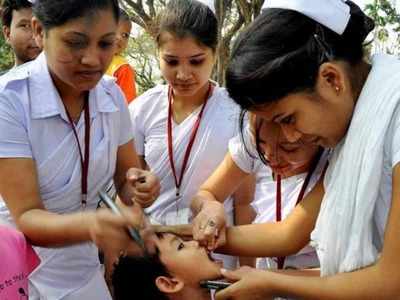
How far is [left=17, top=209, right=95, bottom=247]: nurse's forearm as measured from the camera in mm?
1694

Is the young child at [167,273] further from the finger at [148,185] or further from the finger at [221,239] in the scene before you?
the finger at [148,185]

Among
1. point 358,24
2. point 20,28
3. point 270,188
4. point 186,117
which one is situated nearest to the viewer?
point 358,24

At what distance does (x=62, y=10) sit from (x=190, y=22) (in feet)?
2.64

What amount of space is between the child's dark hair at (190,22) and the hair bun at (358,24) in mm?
1034

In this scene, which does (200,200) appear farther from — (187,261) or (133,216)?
(133,216)

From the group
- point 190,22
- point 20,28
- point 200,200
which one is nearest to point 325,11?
point 200,200

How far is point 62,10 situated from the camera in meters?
1.85

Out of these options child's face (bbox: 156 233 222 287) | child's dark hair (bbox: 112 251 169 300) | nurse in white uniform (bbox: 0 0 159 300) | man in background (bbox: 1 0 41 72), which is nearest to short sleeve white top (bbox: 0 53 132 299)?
nurse in white uniform (bbox: 0 0 159 300)

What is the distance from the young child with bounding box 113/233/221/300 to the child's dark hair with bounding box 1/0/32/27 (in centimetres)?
157

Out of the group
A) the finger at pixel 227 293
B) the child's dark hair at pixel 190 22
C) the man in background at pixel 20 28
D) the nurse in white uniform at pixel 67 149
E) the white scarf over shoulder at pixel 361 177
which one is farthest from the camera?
the man in background at pixel 20 28

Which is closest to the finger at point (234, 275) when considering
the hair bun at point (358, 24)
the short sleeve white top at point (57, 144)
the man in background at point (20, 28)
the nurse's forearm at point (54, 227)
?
the nurse's forearm at point (54, 227)

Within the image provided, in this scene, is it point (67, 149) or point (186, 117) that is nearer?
point (67, 149)

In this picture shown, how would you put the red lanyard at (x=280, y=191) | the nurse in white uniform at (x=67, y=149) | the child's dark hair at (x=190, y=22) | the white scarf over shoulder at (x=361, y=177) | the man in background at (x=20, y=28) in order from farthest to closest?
the man in background at (x=20, y=28) < the child's dark hair at (x=190, y=22) < the red lanyard at (x=280, y=191) < the nurse in white uniform at (x=67, y=149) < the white scarf over shoulder at (x=361, y=177)

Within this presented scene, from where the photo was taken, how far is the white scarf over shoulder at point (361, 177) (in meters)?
1.40
